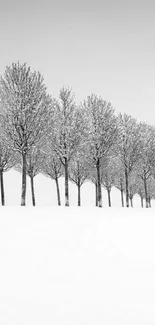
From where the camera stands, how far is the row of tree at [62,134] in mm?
20453

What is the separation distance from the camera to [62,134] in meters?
24.9

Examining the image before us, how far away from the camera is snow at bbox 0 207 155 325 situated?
3588 millimetres

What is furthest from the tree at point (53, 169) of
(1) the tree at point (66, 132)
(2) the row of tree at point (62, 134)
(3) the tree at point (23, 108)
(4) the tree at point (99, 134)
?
(3) the tree at point (23, 108)

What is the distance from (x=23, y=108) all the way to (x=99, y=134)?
8.94m

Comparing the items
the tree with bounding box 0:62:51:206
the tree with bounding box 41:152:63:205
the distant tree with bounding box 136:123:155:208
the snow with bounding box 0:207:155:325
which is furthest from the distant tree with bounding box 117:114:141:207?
the snow with bounding box 0:207:155:325

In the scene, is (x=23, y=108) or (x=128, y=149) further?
(x=128, y=149)

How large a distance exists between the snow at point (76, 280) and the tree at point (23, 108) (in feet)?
41.6

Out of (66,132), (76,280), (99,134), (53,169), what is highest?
(66,132)

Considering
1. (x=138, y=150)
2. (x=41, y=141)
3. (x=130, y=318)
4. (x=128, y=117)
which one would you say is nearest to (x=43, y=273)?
(x=130, y=318)

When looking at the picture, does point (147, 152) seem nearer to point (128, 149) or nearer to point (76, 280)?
point (128, 149)

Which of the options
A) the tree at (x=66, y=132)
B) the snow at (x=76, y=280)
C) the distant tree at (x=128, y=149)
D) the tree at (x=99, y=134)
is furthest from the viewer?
the distant tree at (x=128, y=149)

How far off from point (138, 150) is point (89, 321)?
2836cm

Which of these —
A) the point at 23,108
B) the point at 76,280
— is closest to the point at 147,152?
the point at 23,108

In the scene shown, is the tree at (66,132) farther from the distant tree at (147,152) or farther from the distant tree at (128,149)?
the distant tree at (147,152)
